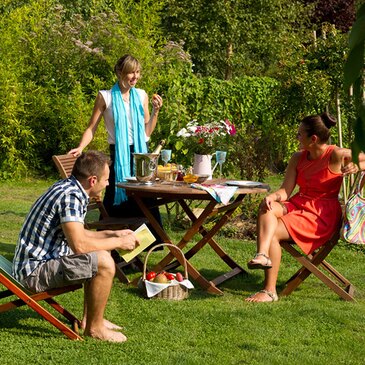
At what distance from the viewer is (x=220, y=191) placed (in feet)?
18.0

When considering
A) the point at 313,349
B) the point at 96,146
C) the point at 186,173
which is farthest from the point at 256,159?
the point at 313,349

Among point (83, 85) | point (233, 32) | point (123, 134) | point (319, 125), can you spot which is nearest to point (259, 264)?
point (319, 125)

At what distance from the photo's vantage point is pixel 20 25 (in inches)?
491

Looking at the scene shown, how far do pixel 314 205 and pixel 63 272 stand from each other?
2176 mm

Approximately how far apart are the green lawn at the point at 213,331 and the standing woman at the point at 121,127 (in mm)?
780

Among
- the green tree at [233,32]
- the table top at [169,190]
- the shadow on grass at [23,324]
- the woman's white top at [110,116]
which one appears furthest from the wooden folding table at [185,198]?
the green tree at [233,32]

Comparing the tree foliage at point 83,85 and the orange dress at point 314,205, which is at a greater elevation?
Result: the tree foliage at point 83,85

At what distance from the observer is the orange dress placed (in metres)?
5.51

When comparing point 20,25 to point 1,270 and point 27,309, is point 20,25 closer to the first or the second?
point 27,309

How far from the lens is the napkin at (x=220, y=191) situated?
542 cm

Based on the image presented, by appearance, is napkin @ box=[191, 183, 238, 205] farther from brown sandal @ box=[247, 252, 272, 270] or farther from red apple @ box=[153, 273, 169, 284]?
red apple @ box=[153, 273, 169, 284]

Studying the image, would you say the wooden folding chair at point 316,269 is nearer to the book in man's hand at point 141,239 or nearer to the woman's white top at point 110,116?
the book in man's hand at point 141,239

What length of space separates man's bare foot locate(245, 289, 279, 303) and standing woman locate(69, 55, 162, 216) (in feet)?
4.19

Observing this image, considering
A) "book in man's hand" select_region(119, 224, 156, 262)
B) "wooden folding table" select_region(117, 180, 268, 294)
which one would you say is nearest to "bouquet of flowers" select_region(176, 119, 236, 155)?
"wooden folding table" select_region(117, 180, 268, 294)
